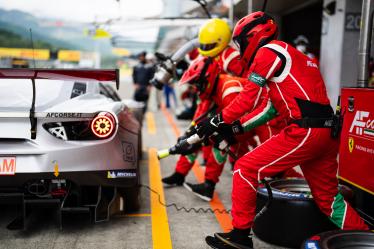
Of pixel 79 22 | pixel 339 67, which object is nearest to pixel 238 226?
pixel 339 67

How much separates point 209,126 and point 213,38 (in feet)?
7.05

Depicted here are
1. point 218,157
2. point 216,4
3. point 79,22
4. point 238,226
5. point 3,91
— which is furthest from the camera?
point 216,4

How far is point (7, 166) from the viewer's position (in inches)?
137

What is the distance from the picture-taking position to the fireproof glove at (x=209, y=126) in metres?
3.41

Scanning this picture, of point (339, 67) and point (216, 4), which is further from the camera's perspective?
point (216, 4)

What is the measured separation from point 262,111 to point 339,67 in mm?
4780

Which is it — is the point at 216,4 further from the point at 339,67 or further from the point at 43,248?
the point at 43,248

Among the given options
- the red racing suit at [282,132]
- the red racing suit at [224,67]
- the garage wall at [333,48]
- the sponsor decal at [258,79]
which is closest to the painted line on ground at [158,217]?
the red racing suit at [224,67]

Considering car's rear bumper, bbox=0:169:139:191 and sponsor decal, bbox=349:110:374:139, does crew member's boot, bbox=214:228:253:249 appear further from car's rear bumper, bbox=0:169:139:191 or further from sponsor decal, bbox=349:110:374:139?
sponsor decal, bbox=349:110:374:139

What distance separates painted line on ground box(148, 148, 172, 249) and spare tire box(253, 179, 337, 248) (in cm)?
82

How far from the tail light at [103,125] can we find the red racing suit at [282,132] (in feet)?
3.20

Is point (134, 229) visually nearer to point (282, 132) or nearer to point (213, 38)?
point (282, 132)

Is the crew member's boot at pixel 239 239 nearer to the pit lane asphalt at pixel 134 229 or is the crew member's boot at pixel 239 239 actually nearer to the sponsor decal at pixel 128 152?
the pit lane asphalt at pixel 134 229

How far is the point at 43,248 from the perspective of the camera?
3.58 metres
